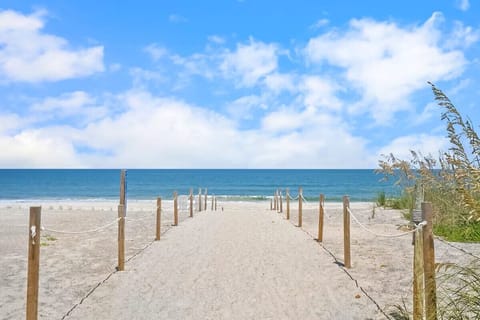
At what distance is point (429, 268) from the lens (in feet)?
14.2

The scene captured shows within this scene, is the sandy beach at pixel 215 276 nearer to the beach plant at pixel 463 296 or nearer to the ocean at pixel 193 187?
the beach plant at pixel 463 296

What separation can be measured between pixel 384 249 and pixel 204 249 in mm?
3809

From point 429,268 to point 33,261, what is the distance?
3650mm

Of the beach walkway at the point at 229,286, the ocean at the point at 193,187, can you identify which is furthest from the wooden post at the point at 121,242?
the ocean at the point at 193,187

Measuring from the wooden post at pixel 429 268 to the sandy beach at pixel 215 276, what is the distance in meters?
1.28

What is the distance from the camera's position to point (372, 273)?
307 inches

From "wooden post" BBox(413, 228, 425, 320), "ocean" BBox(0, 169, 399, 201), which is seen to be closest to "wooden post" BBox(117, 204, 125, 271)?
"wooden post" BBox(413, 228, 425, 320)

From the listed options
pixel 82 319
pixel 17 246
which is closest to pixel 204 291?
pixel 82 319

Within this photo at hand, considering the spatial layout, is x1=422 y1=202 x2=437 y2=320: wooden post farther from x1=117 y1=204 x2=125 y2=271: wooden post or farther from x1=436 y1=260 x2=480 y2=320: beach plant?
x1=117 y1=204 x2=125 y2=271: wooden post

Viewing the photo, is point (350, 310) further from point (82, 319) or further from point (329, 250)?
point (329, 250)

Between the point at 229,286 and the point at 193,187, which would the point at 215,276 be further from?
the point at 193,187

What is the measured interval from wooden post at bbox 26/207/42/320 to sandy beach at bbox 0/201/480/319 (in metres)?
0.87

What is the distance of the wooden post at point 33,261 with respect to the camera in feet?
15.1

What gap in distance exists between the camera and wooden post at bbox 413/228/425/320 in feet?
15.0
